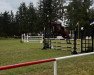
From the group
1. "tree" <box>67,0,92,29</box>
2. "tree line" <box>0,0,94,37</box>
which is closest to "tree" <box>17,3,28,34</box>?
"tree line" <box>0,0,94,37</box>

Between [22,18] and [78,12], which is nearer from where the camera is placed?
[78,12]

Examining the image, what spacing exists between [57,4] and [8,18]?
2369 centimetres

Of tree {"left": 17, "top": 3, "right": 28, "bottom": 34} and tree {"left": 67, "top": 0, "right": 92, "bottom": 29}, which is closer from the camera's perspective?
tree {"left": 67, "top": 0, "right": 92, "bottom": 29}

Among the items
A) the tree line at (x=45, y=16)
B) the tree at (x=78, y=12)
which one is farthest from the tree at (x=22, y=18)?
the tree at (x=78, y=12)

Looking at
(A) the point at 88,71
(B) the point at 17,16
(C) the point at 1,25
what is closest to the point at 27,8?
(B) the point at 17,16

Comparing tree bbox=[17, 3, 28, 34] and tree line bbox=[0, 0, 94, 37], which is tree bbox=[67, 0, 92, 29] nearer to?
tree line bbox=[0, 0, 94, 37]

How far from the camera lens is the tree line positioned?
86.2 metres

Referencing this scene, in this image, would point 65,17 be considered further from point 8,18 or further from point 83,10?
point 8,18

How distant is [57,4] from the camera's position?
95688 mm

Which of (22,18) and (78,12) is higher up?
(78,12)

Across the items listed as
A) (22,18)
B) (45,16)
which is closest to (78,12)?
(45,16)

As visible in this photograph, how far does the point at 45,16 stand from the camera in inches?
3465

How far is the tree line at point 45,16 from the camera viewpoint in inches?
3393

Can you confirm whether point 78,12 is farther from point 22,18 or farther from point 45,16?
point 22,18
